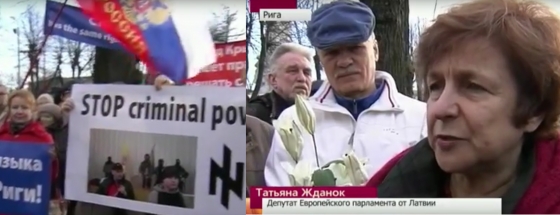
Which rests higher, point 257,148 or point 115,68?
point 115,68

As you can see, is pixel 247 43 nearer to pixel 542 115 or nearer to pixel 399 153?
pixel 399 153

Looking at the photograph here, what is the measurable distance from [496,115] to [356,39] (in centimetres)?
55

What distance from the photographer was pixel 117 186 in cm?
269

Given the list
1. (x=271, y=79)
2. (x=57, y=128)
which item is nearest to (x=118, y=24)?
(x=57, y=128)

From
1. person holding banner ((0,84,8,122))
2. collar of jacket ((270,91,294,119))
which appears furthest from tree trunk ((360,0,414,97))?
person holding banner ((0,84,8,122))

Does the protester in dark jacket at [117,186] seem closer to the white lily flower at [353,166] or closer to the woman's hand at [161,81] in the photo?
the woman's hand at [161,81]

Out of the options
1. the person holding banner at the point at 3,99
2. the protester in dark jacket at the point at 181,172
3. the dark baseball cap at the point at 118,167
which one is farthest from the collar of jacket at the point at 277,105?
the person holding banner at the point at 3,99

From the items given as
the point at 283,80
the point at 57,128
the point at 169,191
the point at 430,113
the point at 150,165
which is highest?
the point at 283,80

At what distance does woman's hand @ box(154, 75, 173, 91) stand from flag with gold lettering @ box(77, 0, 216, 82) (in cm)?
2

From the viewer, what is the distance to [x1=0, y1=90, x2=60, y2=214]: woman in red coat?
2715 mm

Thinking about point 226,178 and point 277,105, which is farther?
point 226,178

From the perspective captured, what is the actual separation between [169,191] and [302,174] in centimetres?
61

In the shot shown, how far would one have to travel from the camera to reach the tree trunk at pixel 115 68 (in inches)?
105

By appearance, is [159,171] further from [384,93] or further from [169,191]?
[384,93]
